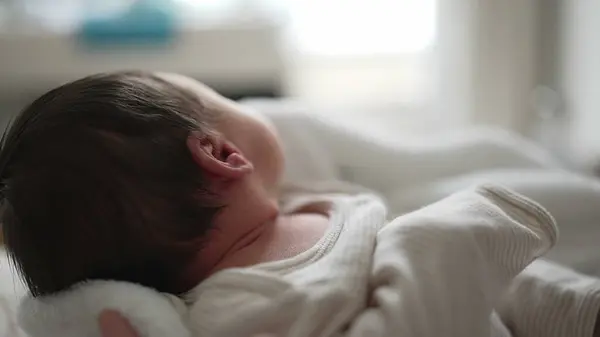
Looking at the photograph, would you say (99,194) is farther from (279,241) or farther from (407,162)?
(407,162)

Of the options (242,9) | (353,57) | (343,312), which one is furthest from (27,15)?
(343,312)

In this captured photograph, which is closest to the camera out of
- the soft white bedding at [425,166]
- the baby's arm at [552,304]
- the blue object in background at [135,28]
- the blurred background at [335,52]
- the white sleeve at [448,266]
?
the white sleeve at [448,266]

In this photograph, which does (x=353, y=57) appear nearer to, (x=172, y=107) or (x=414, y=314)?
(x=172, y=107)

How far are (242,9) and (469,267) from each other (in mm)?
1383

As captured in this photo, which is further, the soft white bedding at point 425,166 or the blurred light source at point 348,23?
the blurred light source at point 348,23

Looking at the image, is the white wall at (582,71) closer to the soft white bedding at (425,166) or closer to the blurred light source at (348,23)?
the soft white bedding at (425,166)

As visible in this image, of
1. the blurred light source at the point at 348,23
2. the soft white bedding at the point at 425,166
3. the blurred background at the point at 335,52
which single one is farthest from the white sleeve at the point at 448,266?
the blurred light source at the point at 348,23

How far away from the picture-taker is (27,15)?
1.87 meters

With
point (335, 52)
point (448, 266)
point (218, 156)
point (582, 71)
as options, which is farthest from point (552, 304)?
point (335, 52)

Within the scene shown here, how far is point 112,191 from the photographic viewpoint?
25.6 inches

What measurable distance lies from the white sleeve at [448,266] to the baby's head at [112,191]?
17 cm

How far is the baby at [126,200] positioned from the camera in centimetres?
65

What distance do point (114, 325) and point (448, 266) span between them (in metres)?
0.27

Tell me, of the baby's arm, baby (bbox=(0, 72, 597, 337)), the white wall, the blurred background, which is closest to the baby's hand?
baby (bbox=(0, 72, 597, 337))
